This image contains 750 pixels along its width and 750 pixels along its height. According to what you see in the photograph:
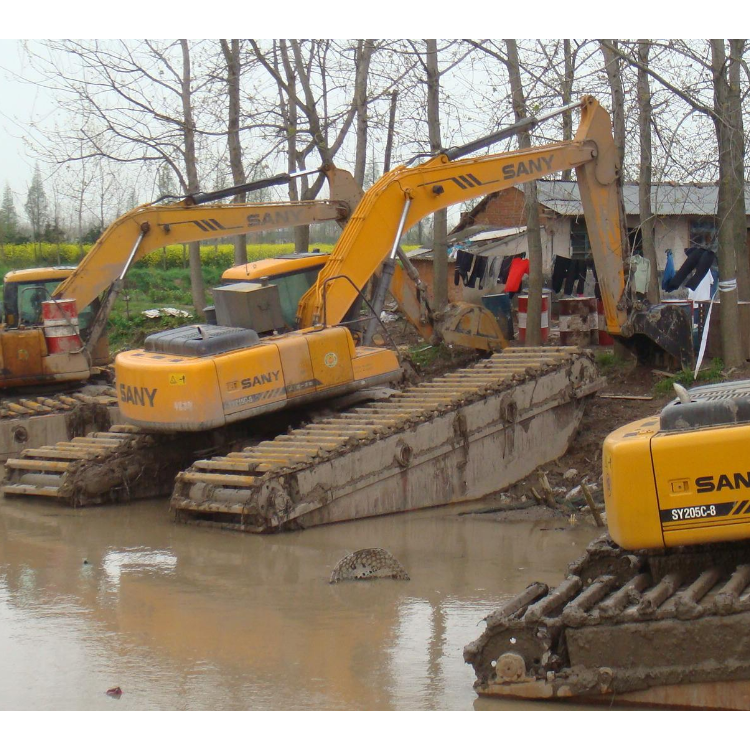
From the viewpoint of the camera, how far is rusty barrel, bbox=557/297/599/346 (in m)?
17.8

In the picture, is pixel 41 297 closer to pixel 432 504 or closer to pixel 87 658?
pixel 432 504

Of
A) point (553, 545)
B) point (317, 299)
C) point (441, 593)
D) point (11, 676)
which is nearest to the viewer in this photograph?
point (11, 676)

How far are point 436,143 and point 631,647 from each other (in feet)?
45.4

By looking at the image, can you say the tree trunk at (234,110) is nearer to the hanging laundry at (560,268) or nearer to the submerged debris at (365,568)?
the hanging laundry at (560,268)

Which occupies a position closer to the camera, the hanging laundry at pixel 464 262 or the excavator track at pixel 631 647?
the excavator track at pixel 631 647

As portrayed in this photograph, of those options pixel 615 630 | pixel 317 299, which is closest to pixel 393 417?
pixel 317 299

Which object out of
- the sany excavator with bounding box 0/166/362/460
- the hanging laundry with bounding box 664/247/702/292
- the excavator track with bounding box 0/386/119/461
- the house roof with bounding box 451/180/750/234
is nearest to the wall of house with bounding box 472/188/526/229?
the house roof with bounding box 451/180/750/234

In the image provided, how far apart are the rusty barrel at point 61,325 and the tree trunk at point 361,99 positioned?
7.22 metres

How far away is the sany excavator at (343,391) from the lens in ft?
34.2

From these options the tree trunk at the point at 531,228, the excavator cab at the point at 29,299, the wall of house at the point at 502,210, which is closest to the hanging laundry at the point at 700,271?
the tree trunk at the point at 531,228

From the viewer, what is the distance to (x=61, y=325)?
14078 mm

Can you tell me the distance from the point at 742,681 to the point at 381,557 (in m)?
3.67

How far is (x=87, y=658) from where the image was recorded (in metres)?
6.68

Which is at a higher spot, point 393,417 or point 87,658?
point 393,417
